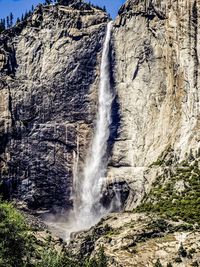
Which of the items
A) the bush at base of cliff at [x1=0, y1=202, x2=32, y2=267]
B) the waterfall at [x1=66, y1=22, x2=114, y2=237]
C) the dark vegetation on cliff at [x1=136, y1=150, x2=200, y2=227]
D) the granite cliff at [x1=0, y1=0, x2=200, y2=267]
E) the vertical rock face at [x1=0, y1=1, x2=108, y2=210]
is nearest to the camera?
the bush at base of cliff at [x1=0, y1=202, x2=32, y2=267]

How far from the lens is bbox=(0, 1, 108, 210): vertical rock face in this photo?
129 meters

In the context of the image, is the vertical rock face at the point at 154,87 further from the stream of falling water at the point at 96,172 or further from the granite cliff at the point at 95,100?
the stream of falling water at the point at 96,172

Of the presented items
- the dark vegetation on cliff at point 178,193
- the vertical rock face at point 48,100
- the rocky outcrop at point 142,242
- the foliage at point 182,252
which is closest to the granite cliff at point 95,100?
the vertical rock face at point 48,100

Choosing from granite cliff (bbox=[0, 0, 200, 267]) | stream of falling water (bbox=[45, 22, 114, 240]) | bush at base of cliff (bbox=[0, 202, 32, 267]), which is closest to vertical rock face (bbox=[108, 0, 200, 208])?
granite cliff (bbox=[0, 0, 200, 267])

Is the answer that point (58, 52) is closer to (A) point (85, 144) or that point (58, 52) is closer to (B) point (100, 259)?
(A) point (85, 144)

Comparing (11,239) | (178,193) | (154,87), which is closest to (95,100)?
(154,87)

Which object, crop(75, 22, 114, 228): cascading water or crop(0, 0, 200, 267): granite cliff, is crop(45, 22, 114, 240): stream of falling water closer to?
crop(75, 22, 114, 228): cascading water

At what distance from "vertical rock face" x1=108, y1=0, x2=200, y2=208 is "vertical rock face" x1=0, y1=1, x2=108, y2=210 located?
6376 mm

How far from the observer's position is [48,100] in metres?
133

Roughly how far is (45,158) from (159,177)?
2776 cm

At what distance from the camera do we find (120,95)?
429 feet

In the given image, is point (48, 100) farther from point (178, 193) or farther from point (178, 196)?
point (178, 196)

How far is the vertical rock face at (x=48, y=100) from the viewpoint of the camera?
12925cm

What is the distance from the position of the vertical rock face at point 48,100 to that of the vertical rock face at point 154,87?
638 cm
